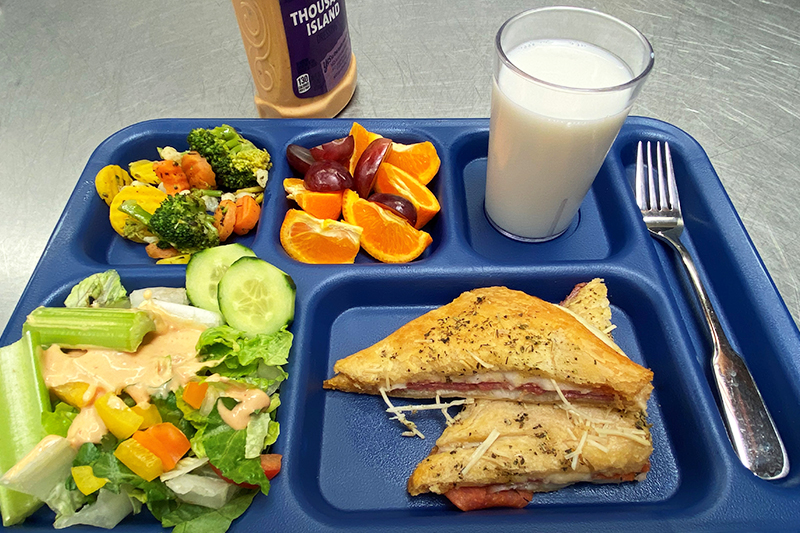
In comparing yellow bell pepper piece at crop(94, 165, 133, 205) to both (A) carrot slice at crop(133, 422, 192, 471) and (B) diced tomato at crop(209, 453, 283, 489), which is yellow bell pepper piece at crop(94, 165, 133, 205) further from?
(B) diced tomato at crop(209, 453, 283, 489)

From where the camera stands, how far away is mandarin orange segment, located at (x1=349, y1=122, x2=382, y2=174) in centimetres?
218

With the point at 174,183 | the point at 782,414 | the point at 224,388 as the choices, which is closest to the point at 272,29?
the point at 174,183

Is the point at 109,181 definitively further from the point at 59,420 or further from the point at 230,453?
the point at 230,453

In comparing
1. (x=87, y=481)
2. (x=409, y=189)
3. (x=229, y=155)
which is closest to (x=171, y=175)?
(x=229, y=155)

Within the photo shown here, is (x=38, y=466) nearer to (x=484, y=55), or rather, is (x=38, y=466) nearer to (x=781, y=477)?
(x=781, y=477)

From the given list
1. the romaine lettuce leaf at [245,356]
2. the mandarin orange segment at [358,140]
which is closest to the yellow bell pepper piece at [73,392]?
the romaine lettuce leaf at [245,356]

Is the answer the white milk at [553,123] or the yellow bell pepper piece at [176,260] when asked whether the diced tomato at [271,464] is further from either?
the white milk at [553,123]

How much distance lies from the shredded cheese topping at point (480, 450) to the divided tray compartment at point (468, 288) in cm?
15

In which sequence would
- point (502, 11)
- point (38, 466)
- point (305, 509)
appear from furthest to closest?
point (502, 11) < point (305, 509) < point (38, 466)

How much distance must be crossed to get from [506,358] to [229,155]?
1489 millimetres

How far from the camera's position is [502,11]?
3.38 m

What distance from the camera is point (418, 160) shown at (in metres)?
2.15

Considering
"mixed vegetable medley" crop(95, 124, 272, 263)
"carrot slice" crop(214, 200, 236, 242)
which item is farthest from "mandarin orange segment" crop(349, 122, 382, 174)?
"carrot slice" crop(214, 200, 236, 242)

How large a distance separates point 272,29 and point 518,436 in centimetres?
181
